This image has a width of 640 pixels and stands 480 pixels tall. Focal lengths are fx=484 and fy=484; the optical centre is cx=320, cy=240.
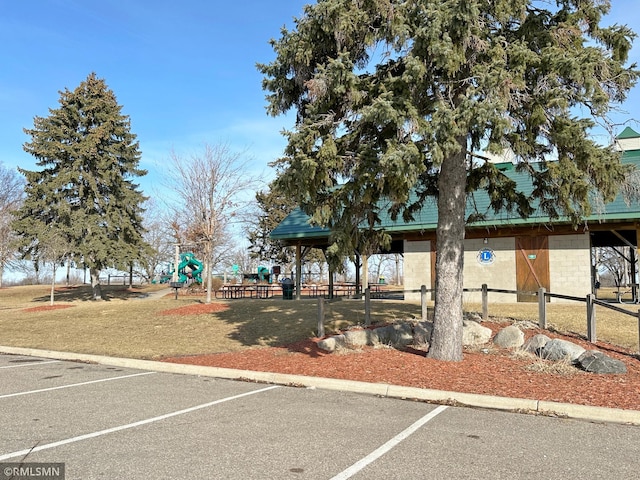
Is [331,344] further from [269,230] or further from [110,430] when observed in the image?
[269,230]

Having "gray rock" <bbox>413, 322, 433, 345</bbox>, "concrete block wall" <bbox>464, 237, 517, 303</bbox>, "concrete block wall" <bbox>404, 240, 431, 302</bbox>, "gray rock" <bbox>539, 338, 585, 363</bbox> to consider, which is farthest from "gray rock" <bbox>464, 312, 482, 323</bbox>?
"concrete block wall" <bbox>404, 240, 431, 302</bbox>

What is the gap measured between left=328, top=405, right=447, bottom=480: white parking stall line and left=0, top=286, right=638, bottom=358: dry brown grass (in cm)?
634

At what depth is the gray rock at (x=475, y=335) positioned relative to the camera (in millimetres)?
10453

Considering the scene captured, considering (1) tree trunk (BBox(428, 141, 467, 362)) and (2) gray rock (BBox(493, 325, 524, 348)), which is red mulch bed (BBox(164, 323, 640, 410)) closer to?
(2) gray rock (BBox(493, 325, 524, 348))

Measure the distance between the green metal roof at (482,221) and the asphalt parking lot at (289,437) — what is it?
381 inches

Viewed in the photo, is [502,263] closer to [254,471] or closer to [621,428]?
[621,428]

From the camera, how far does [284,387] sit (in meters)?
7.82

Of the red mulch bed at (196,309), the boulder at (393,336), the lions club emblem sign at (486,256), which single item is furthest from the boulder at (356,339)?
the lions club emblem sign at (486,256)

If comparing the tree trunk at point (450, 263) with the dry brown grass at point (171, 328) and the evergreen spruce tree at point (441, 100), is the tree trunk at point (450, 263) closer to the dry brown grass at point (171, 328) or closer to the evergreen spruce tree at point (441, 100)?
the evergreen spruce tree at point (441, 100)

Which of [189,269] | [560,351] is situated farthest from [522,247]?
[189,269]

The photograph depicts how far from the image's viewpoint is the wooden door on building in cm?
1908

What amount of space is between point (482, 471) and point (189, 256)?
36.5 m

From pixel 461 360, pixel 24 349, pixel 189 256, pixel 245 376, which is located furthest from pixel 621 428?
pixel 189 256

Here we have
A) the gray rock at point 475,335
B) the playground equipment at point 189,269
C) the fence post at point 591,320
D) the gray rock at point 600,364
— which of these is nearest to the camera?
the gray rock at point 600,364
